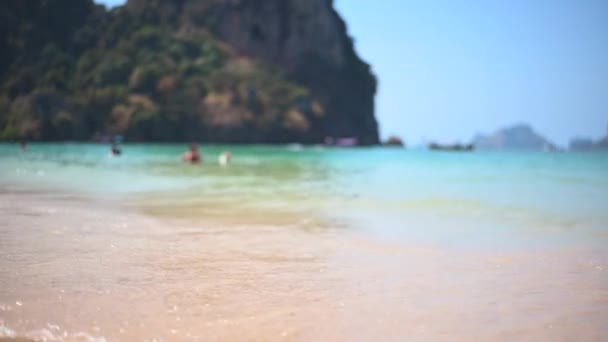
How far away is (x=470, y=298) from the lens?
5.09 m

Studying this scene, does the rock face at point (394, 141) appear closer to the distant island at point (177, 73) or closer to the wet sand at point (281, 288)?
the distant island at point (177, 73)

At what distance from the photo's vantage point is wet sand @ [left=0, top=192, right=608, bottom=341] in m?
4.18

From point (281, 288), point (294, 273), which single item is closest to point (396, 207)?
point (294, 273)

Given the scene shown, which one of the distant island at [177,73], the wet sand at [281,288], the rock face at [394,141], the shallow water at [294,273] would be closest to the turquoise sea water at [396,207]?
the shallow water at [294,273]

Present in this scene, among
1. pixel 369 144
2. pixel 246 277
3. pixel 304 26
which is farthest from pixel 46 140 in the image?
pixel 246 277

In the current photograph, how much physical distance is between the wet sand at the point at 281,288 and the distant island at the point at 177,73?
10946cm

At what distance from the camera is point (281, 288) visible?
526cm

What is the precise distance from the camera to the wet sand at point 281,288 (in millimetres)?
4180

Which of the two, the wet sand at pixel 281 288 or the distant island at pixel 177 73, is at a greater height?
the distant island at pixel 177 73

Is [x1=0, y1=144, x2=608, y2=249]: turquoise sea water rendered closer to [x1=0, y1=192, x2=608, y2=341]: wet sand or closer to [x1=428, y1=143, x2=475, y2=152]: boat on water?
[x1=0, y1=192, x2=608, y2=341]: wet sand

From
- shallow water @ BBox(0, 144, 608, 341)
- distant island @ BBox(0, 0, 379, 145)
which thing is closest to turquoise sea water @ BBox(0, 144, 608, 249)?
shallow water @ BBox(0, 144, 608, 341)

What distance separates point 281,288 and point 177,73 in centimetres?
12314

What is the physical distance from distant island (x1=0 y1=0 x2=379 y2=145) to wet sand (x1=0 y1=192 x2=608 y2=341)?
10946 centimetres

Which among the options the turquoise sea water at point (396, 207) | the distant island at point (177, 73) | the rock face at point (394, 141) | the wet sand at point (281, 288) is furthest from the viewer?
the rock face at point (394, 141)
